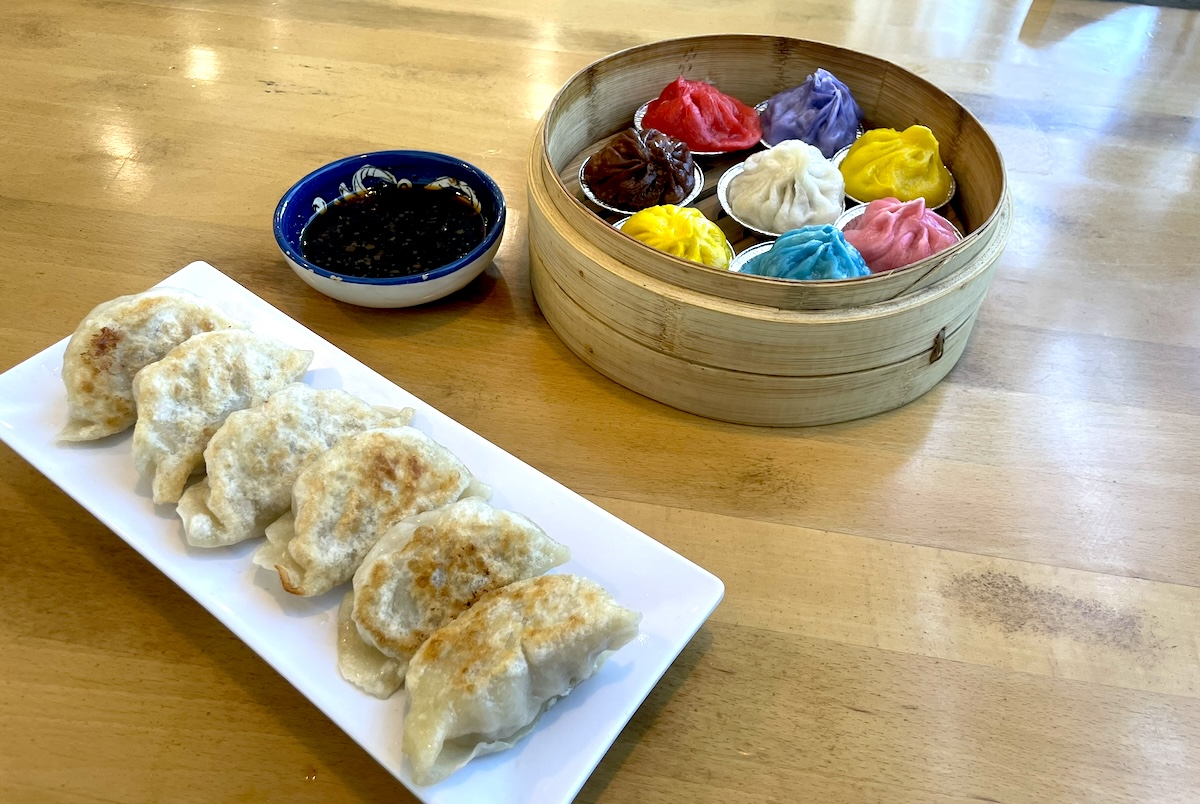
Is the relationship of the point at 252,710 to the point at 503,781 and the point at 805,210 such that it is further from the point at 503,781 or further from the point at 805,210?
the point at 805,210

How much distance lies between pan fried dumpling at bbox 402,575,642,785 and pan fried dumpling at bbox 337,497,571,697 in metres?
0.04

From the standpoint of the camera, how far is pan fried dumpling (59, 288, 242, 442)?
145cm

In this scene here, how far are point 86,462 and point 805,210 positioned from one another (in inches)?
61.1

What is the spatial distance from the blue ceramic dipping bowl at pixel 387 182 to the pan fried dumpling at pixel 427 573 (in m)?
0.71

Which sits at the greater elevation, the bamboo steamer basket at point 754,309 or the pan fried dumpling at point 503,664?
the bamboo steamer basket at point 754,309

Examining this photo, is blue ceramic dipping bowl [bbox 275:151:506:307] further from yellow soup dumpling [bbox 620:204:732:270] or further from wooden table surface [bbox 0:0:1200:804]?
yellow soup dumpling [bbox 620:204:732:270]

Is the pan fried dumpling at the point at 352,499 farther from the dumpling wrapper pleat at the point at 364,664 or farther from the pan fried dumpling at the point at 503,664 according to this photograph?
A: the pan fried dumpling at the point at 503,664

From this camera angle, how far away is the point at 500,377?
1842mm

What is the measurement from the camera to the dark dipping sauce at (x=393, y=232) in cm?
189

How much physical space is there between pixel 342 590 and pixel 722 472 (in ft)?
2.50

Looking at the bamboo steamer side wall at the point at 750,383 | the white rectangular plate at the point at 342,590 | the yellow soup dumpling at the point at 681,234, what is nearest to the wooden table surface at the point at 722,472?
the bamboo steamer side wall at the point at 750,383

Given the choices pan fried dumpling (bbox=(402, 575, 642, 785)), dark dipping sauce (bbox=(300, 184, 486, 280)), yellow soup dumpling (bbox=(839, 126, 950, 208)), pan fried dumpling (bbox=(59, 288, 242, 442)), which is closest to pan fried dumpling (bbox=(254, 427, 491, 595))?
pan fried dumpling (bbox=(402, 575, 642, 785))

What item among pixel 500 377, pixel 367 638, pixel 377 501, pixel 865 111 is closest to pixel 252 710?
pixel 367 638

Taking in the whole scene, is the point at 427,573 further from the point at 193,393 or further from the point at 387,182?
the point at 387,182
